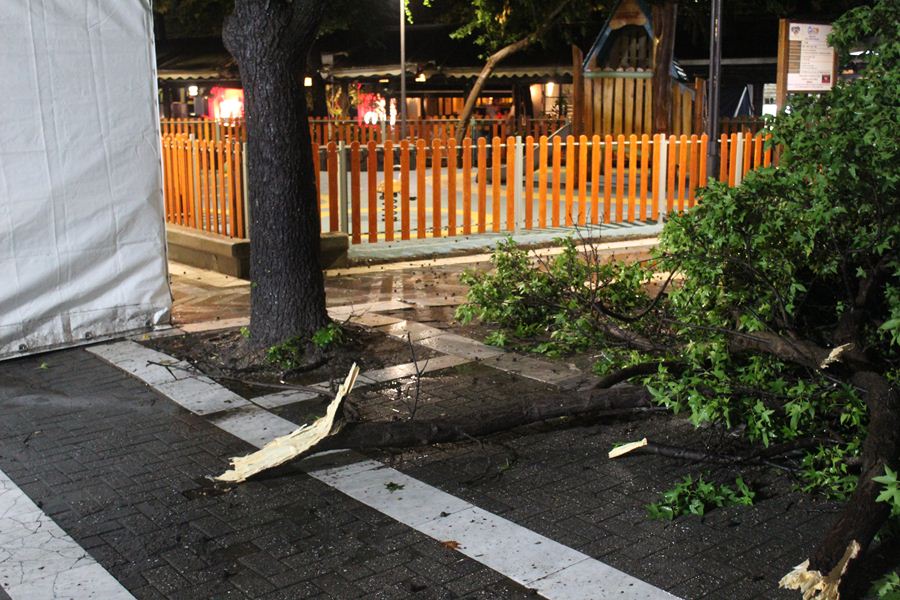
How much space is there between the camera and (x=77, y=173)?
7.99 meters

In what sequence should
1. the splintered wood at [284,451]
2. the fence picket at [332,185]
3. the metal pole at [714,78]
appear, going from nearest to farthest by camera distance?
the splintered wood at [284,451] → the fence picket at [332,185] → the metal pole at [714,78]

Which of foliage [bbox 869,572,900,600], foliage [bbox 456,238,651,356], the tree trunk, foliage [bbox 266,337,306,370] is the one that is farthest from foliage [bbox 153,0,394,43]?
foliage [bbox 869,572,900,600]

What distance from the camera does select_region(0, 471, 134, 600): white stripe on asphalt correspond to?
164 inches

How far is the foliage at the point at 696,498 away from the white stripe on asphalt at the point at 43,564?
2.42 meters

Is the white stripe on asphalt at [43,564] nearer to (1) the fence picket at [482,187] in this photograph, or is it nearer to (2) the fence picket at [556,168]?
(1) the fence picket at [482,187]

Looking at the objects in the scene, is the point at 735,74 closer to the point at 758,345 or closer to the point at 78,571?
the point at 758,345

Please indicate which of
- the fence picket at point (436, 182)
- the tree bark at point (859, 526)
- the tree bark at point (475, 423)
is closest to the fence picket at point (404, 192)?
the fence picket at point (436, 182)

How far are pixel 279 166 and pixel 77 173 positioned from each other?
1714mm

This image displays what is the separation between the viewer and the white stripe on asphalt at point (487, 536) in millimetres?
4125

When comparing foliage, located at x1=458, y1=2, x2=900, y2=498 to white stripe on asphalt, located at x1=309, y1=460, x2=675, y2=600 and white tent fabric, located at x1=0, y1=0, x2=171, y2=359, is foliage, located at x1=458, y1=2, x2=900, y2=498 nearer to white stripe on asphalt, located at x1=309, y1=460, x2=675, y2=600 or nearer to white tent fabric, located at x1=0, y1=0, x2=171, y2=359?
white stripe on asphalt, located at x1=309, y1=460, x2=675, y2=600

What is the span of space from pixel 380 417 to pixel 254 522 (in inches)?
66.3

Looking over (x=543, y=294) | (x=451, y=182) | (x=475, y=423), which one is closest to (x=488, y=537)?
(x=475, y=423)

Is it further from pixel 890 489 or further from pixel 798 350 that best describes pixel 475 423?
pixel 890 489

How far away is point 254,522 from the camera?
4.84 metres
